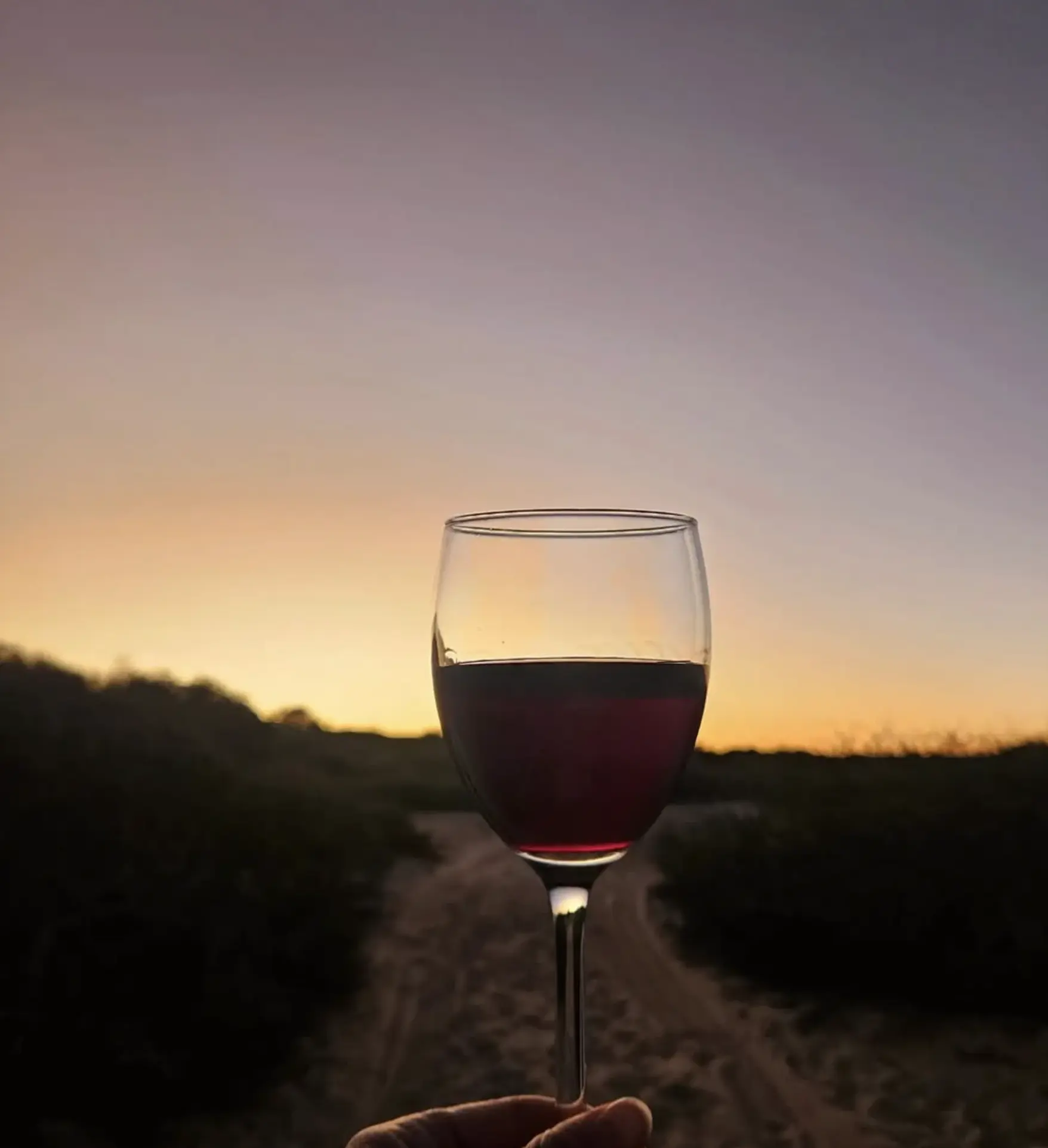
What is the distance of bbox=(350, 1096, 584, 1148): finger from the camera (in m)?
0.78

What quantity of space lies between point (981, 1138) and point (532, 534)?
2.84 metres

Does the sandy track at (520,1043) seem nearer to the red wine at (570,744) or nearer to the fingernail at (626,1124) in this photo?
the fingernail at (626,1124)

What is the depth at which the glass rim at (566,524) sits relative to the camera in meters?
0.59

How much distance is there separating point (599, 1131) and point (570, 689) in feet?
0.78

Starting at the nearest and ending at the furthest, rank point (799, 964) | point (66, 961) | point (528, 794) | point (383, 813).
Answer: point (528, 794) → point (66, 961) → point (799, 964) → point (383, 813)

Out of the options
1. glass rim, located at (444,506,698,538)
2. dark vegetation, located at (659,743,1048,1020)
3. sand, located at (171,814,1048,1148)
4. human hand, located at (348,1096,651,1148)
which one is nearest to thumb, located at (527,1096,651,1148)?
human hand, located at (348,1096,651,1148)

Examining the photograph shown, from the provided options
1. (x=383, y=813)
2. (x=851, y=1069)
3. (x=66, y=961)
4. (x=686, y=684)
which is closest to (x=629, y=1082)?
(x=851, y=1069)

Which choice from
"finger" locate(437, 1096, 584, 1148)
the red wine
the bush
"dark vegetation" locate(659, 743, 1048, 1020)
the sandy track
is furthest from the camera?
"dark vegetation" locate(659, 743, 1048, 1020)

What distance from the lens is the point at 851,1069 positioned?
3090 millimetres

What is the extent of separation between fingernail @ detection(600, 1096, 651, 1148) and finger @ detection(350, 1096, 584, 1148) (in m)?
0.15

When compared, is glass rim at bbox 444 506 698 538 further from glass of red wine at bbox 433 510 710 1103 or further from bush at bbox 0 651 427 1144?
bush at bbox 0 651 427 1144

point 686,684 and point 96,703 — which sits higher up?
point 96,703

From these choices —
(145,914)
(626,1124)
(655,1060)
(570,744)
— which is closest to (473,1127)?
(626,1124)

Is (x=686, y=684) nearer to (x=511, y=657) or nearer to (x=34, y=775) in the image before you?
(x=511, y=657)
